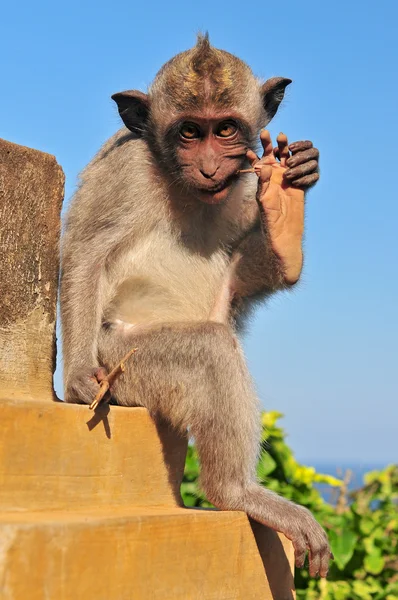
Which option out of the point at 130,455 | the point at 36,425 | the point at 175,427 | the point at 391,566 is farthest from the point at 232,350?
the point at 391,566

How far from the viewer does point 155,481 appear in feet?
16.7

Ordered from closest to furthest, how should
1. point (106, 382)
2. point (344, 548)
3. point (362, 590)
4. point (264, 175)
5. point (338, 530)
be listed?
point (106, 382), point (264, 175), point (362, 590), point (344, 548), point (338, 530)

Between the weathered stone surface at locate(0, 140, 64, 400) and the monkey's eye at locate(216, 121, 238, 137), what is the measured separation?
1195 mm

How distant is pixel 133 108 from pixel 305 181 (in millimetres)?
1261

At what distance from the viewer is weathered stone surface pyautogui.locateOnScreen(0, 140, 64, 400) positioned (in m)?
4.64

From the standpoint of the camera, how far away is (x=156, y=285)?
5.82 metres

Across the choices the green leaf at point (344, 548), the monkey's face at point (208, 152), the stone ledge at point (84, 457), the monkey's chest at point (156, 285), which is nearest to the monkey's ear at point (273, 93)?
the monkey's face at point (208, 152)

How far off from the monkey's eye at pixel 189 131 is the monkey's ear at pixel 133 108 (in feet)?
1.15

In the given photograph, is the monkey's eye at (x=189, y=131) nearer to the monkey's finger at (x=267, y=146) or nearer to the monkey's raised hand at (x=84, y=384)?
the monkey's finger at (x=267, y=146)

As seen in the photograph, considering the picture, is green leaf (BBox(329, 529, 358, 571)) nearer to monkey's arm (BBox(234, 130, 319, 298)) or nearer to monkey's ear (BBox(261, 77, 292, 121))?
monkey's arm (BBox(234, 130, 319, 298))

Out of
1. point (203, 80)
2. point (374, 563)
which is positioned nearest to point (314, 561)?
point (203, 80)

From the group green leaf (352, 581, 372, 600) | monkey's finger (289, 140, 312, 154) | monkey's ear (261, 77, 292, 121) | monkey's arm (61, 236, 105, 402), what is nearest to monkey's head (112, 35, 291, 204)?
monkey's ear (261, 77, 292, 121)

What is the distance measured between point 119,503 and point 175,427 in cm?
63

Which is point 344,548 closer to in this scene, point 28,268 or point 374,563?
point 374,563
